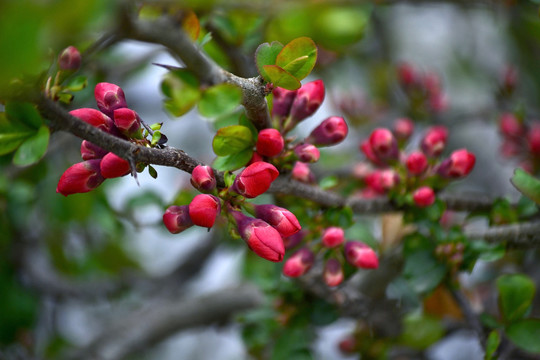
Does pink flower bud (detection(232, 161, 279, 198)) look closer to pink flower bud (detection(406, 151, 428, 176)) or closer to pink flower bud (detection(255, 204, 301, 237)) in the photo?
pink flower bud (detection(255, 204, 301, 237))

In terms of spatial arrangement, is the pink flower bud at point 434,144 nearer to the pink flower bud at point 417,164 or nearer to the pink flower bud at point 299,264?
the pink flower bud at point 417,164

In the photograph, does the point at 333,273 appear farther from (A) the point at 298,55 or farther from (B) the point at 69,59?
(B) the point at 69,59

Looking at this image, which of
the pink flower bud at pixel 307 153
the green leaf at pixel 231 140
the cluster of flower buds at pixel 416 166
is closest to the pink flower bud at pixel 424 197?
the cluster of flower buds at pixel 416 166

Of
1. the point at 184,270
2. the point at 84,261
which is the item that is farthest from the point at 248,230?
the point at 84,261

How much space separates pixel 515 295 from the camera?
973 mm

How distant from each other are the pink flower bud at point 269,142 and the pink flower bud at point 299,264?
0.24m

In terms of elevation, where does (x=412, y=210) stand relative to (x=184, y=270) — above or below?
above

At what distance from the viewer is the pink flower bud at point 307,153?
0.83m

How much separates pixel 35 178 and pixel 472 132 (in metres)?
2.13

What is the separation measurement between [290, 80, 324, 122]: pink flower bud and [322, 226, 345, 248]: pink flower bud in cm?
22

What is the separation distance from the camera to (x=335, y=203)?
0.96 metres

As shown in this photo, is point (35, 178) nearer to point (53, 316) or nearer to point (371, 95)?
point (53, 316)

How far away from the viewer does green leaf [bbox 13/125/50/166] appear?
0.65 m

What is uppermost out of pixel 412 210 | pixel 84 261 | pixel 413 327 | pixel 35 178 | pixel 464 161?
pixel 464 161
